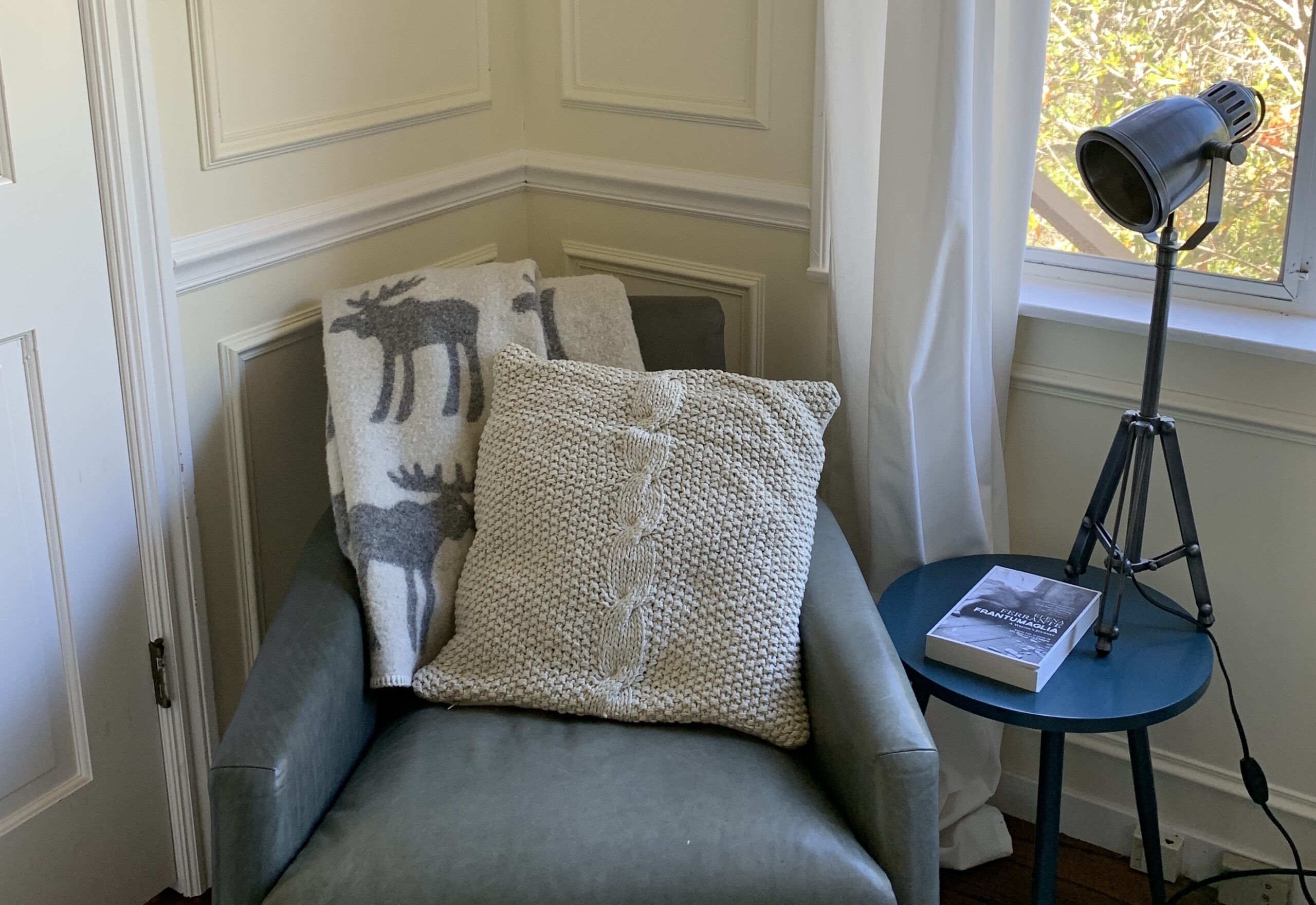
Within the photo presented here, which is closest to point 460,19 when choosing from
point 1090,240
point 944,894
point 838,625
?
point 1090,240

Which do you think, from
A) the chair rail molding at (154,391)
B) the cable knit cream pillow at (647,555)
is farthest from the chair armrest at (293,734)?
the chair rail molding at (154,391)

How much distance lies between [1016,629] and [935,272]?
48 centimetres

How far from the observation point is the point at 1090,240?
5.94 ft

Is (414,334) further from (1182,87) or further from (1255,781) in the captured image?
(1255,781)

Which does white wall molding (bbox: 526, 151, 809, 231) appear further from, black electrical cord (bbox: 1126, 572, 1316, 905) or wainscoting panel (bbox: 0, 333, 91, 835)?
wainscoting panel (bbox: 0, 333, 91, 835)

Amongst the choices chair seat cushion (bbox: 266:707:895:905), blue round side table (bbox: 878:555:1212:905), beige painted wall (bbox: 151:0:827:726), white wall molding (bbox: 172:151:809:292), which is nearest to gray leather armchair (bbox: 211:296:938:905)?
chair seat cushion (bbox: 266:707:895:905)

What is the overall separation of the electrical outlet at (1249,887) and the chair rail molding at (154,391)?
1.49m

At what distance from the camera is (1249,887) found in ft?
5.88

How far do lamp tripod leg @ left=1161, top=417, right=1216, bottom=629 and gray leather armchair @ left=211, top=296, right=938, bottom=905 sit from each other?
40 centimetres

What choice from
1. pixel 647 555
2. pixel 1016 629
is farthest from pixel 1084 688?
pixel 647 555

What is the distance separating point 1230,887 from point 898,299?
3.27 feet

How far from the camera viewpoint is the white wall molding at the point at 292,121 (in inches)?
61.0

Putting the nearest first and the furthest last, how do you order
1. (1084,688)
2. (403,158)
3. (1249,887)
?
(1084,688)
(1249,887)
(403,158)

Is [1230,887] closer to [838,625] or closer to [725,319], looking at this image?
[838,625]
